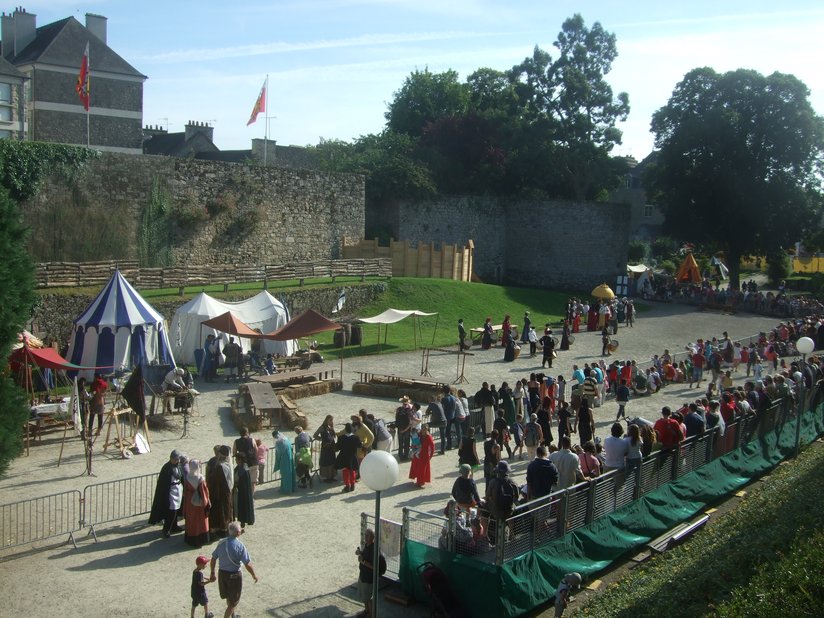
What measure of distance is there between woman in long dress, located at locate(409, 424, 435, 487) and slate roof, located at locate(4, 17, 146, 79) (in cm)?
2758

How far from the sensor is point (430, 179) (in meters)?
36.0

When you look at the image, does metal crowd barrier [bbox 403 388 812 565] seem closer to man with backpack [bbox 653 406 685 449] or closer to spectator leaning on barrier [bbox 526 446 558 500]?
man with backpack [bbox 653 406 685 449]

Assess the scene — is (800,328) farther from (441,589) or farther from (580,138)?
(441,589)

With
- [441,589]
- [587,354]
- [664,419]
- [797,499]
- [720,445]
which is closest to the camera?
[441,589]

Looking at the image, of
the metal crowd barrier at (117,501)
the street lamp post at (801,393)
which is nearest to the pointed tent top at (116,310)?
the metal crowd barrier at (117,501)

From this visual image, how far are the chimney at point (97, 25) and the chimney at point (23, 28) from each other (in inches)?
81.6

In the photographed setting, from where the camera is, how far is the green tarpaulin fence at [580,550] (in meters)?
8.43

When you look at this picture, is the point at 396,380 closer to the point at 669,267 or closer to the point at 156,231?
→ the point at 156,231

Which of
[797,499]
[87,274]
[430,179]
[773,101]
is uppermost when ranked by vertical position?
[773,101]

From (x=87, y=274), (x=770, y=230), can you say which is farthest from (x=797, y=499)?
(x=770, y=230)

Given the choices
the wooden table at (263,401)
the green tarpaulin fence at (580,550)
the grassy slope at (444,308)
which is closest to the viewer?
the green tarpaulin fence at (580,550)

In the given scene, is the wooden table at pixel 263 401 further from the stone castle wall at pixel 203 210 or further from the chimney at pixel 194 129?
the chimney at pixel 194 129

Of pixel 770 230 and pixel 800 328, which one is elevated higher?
pixel 770 230

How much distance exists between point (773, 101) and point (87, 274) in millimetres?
29075
